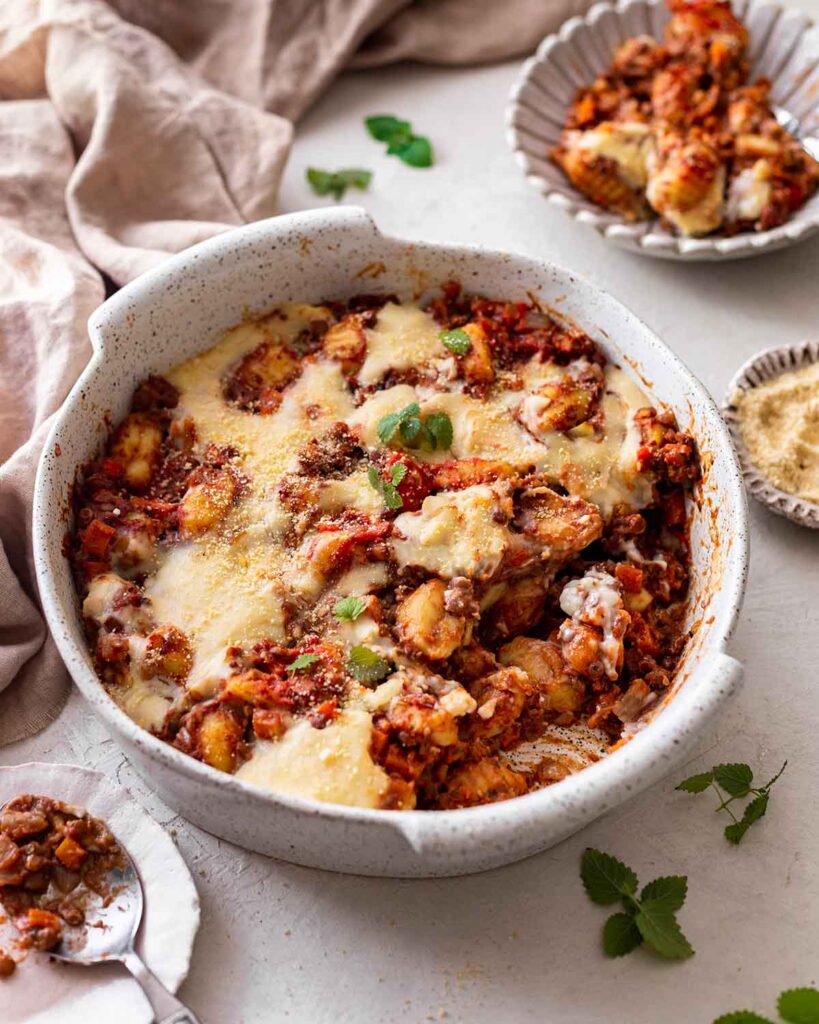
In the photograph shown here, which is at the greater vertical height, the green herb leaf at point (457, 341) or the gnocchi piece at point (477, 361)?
the green herb leaf at point (457, 341)

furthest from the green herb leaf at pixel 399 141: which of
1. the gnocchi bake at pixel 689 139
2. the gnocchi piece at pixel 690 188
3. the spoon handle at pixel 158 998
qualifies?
the spoon handle at pixel 158 998

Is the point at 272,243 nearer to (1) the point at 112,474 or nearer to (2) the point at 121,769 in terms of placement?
(1) the point at 112,474

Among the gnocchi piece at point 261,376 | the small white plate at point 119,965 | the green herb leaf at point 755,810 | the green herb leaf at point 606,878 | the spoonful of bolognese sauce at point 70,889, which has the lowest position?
the green herb leaf at point 755,810

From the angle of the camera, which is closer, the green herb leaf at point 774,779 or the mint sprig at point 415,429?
the green herb leaf at point 774,779

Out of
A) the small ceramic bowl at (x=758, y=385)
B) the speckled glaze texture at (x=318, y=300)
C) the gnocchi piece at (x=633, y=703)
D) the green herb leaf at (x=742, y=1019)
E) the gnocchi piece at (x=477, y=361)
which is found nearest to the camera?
the speckled glaze texture at (x=318, y=300)

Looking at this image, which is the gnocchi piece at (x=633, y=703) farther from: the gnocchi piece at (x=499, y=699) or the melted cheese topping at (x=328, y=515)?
the melted cheese topping at (x=328, y=515)

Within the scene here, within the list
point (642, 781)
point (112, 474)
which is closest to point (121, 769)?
point (112, 474)

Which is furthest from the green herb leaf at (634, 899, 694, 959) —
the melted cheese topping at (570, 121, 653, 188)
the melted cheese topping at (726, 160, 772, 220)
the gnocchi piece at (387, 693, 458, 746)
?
the melted cheese topping at (570, 121, 653, 188)

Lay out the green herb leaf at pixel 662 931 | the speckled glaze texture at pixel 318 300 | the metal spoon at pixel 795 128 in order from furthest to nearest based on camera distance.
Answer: the metal spoon at pixel 795 128 → the green herb leaf at pixel 662 931 → the speckled glaze texture at pixel 318 300

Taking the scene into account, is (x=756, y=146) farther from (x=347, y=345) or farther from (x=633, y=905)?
(x=633, y=905)
